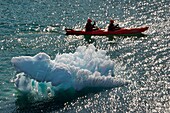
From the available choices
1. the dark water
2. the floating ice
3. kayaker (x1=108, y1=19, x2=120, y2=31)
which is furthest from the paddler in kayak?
the floating ice

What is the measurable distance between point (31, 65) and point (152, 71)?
11.6 meters

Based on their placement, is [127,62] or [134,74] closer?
[134,74]

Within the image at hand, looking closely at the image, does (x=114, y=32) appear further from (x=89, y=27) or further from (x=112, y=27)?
(x=89, y=27)

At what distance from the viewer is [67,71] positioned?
33.9m

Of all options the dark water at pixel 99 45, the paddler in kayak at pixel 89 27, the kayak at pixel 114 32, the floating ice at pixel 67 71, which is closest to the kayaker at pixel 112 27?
the kayak at pixel 114 32

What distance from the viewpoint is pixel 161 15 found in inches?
2199

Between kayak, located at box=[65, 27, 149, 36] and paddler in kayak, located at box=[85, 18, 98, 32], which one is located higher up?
paddler in kayak, located at box=[85, 18, 98, 32]

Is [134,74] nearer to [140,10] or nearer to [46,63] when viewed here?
[46,63]

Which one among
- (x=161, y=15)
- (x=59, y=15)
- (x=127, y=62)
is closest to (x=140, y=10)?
(x=161, y=15)

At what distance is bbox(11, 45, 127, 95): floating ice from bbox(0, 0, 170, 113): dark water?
1.11m

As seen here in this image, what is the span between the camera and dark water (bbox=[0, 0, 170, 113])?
32.7m

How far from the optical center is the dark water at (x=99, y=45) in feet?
107

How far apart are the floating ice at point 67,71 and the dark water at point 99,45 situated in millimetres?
1113

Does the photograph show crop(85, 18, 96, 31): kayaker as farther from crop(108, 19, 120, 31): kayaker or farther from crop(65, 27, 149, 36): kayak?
crop(108, 19, 120, 31): kayaker
